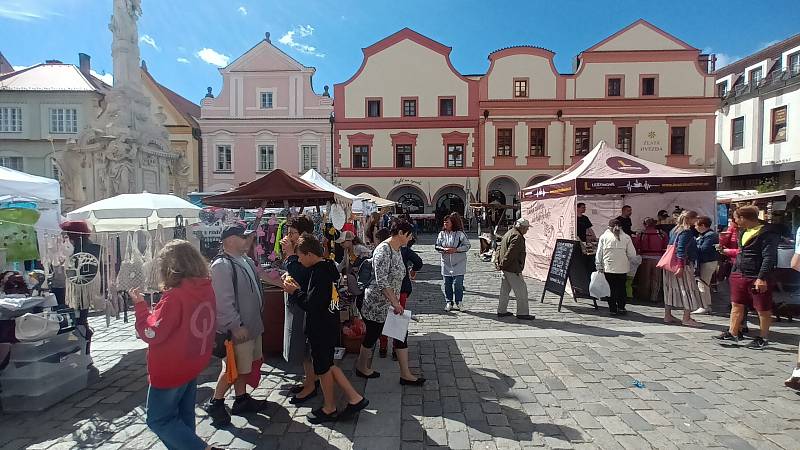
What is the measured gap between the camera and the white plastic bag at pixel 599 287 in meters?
6.80

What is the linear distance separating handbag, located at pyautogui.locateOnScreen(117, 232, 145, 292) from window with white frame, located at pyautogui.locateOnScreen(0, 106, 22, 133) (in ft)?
104

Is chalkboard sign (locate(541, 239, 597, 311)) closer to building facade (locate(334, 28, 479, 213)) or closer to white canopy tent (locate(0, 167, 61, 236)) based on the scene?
white canopy tent (locate(0, 167, 61, 236))

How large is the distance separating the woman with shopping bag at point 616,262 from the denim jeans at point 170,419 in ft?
21.3

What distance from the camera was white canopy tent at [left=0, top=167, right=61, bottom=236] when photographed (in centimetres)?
583

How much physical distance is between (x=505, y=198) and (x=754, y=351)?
23473mm

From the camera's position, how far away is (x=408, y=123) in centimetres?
2758

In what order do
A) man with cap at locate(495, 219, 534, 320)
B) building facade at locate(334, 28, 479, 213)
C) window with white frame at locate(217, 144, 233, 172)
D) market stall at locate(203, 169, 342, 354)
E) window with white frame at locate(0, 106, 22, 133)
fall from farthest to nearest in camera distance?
window with white frame at locate(217, 144, 233, 172) → building facade at locate(334, 28, 479, 213) → window with white frame at locate(0, 106, 22, 133) → man with cap at locate(495, 219, 534, 320) → market stall at locate(203, 169, 342, 354)

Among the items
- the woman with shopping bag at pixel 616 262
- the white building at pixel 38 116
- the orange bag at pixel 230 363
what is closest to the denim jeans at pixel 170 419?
the orange bag at pixel 230 363

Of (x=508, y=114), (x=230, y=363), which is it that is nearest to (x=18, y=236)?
(x=230, y=363)

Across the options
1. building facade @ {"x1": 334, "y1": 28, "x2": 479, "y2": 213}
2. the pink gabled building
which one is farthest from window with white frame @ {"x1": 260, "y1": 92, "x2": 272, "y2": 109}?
building facade @ {"x1": 334, "y1": 28, "x2": 479, "y2": 213}

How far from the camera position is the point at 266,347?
502cm

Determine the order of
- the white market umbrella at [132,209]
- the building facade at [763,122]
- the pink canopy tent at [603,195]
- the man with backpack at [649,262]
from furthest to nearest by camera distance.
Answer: the building facade at [763,122] → the pink canopy tent at [603,195] → the man with backpack at [649,262] → the white market umbrella at [132,209]

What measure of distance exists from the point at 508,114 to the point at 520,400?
84.1 ft

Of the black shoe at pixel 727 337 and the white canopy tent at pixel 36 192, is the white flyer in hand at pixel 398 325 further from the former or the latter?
the white canopy tent at pixel 36 192
